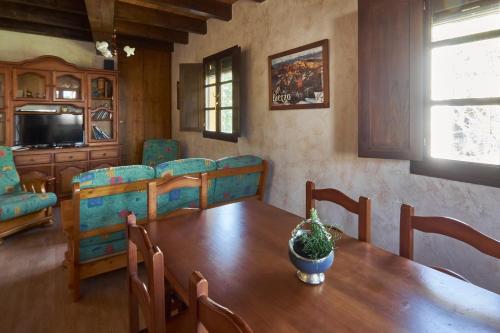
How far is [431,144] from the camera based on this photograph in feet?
6.43

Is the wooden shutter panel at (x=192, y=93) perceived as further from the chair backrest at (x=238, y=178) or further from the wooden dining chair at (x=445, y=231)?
the wooden dining chair at (x=445, y=231)

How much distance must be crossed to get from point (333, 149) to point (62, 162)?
4057 mm

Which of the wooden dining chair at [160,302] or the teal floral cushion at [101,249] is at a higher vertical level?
the wooden dining chair at [160,302]

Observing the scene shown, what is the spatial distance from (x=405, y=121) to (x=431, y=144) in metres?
0.24

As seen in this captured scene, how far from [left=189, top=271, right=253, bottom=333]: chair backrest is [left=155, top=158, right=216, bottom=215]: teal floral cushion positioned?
69.0 inches

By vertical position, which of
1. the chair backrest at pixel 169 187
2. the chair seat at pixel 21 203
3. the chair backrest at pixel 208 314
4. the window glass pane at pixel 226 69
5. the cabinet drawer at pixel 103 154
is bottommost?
the chair seat at pixel 21 203

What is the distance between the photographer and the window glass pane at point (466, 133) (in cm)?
171

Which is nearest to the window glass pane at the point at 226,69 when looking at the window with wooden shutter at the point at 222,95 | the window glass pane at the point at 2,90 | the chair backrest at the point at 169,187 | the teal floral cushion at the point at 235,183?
the window with wooden shutter at the point at 222,95

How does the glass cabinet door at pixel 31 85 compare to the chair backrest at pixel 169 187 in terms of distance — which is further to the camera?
the glass cabinet door at pixel 31 85

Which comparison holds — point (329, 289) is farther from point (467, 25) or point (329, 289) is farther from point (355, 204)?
point (467, 25)

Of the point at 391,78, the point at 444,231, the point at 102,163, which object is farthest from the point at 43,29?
the point at 444,231

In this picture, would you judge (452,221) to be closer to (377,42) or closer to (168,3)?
(377,42)

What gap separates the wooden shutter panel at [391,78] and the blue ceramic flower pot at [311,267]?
121 centimetres

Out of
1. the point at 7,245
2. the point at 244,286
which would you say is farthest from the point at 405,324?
the point at 7,245
